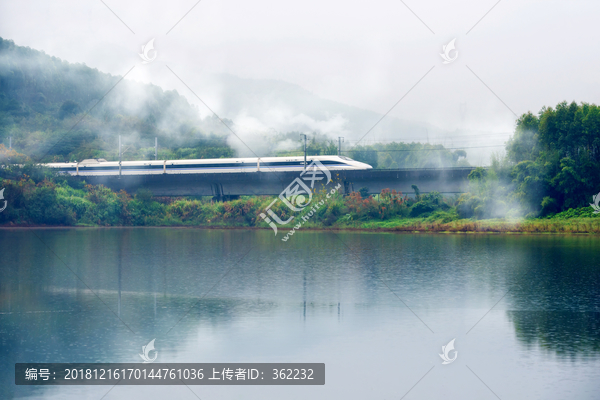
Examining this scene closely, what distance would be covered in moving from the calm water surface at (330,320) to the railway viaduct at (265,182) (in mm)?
28931

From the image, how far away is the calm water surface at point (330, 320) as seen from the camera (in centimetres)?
932

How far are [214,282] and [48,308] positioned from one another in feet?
17.1

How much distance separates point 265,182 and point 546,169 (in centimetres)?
2543

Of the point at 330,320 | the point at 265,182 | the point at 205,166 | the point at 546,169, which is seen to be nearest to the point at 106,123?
the point at 205,166

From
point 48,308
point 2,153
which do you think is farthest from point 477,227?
point 2,153

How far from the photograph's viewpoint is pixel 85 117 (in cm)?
10156

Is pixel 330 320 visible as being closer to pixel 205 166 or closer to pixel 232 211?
pixel 232 211

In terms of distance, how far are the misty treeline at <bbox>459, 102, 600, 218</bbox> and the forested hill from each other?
48959 mm

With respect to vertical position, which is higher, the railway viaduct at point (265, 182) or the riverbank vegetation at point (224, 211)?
the railway viaduct at point (265, 182)

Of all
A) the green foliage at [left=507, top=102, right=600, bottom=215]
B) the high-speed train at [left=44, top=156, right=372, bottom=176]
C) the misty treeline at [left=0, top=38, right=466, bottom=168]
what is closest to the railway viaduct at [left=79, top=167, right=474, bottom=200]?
the high-speed train at [left=44, top=156, right=372, bottom=176]

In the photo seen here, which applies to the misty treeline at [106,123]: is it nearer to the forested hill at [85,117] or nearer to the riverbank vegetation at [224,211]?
the forested hill at [85,117]

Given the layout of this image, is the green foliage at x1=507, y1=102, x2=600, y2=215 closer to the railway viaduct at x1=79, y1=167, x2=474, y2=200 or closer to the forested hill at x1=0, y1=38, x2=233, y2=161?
the railway viaduct at x1=79, y1=167, x2=474, y2=200

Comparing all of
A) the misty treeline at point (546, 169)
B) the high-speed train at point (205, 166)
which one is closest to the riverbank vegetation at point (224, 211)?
the misty treeline at point (546, 169)

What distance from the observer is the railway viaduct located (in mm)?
53312
